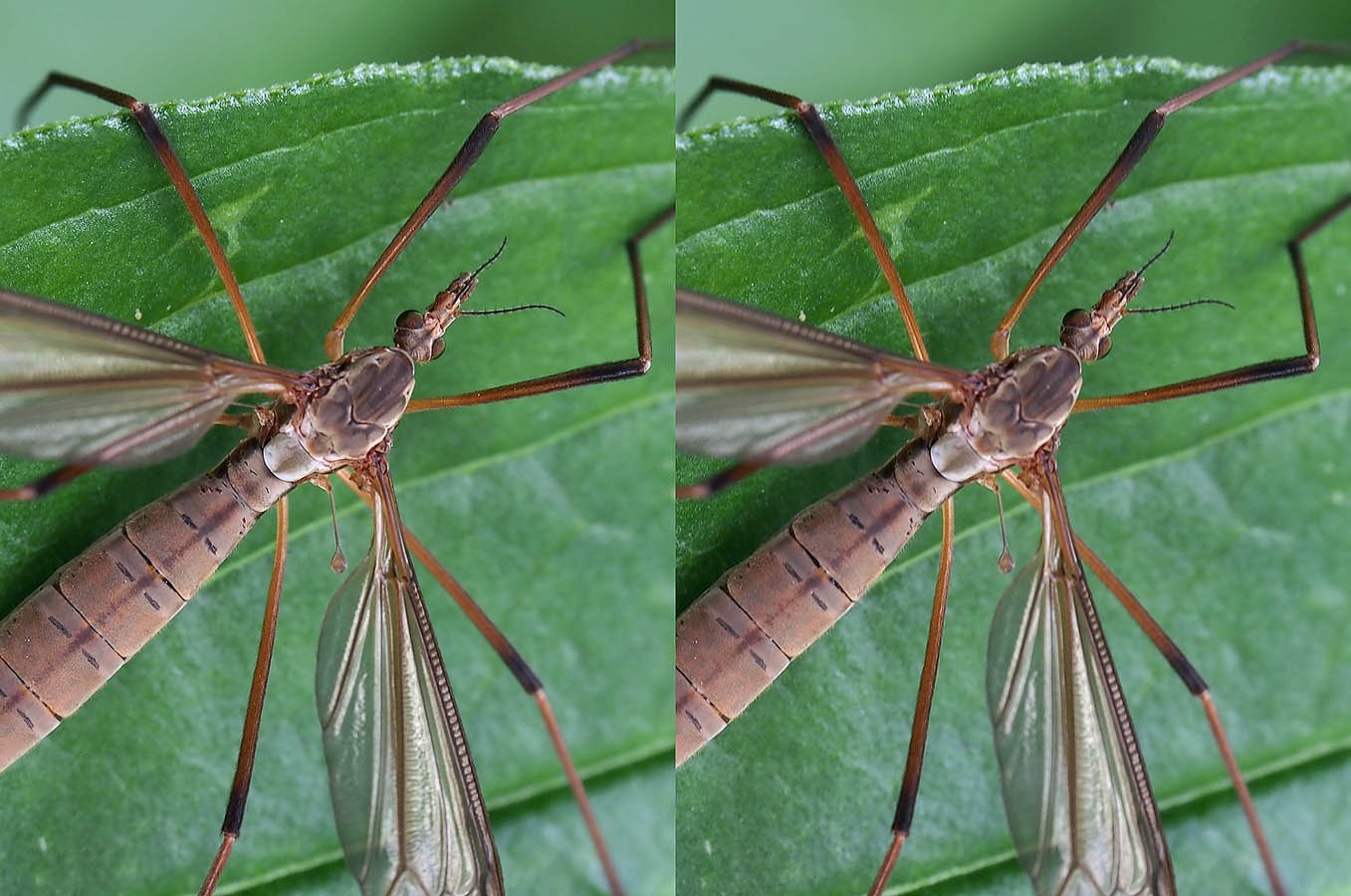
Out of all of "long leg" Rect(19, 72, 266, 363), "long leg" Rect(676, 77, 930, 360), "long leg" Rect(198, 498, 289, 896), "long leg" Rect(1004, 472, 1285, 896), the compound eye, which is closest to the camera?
"long leg" Rect(19, 72, 266, 363)

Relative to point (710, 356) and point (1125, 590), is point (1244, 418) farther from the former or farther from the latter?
point (710, 356)

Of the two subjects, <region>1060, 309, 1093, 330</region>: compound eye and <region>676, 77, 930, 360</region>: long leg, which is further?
<region>1060, 309, 1093, 330</region>: compound eye

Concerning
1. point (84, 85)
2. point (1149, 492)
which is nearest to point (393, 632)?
point (84, 85)

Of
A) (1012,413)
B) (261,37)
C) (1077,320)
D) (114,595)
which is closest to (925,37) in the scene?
(1077,320)

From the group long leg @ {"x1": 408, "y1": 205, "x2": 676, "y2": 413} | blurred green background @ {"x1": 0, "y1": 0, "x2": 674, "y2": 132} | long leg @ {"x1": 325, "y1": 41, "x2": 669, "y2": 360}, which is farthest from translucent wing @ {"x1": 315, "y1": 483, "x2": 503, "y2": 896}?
blurred green background @ {"x1": 0, "y1": 0, "x2": 674, "y2": 132}

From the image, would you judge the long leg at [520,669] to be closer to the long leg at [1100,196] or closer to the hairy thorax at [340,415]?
the hairy thorax at [340,415]

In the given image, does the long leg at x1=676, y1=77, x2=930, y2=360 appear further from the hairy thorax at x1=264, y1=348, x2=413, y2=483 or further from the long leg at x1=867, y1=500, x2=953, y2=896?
the hairy thorax at x1=264, y1=348, x2=413, y2=483

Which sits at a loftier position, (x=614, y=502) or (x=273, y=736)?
(x=614, y=502)
